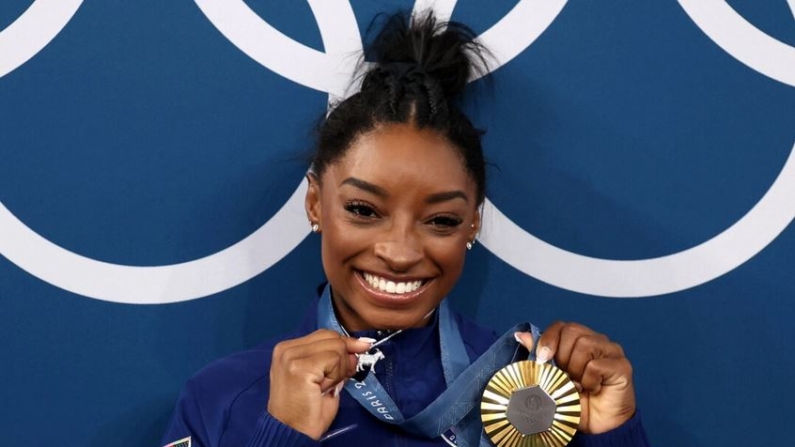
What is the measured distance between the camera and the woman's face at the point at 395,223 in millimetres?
1740

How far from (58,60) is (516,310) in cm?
102

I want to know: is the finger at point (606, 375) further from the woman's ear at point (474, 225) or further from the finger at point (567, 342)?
the woman's ear at point (474, 225)

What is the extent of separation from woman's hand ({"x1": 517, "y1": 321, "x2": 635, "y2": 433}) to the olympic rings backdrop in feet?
1.31

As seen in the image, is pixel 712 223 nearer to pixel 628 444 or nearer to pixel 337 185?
pixel 628 444

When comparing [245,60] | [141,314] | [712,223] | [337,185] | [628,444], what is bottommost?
[628,444]

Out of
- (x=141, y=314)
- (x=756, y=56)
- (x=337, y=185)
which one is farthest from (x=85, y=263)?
(x=756, y=56)

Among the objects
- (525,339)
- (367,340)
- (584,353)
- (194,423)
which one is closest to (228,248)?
(194,423)

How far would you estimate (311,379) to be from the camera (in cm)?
160

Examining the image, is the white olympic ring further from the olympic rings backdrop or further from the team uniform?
the team uniform

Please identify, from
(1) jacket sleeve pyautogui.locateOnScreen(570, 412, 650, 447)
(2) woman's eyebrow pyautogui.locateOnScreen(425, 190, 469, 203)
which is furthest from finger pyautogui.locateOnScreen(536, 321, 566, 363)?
(2) woman's eyebrow pyautogui.locateOnScreen(425, 190, 469, 203)

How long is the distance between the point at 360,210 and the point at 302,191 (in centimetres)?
37

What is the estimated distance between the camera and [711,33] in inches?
83.6

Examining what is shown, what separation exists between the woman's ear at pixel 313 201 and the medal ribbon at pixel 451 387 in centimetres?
13

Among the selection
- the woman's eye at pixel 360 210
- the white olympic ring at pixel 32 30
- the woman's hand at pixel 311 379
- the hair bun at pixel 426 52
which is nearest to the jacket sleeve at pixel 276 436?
the woman's hand at pixel 311 379
